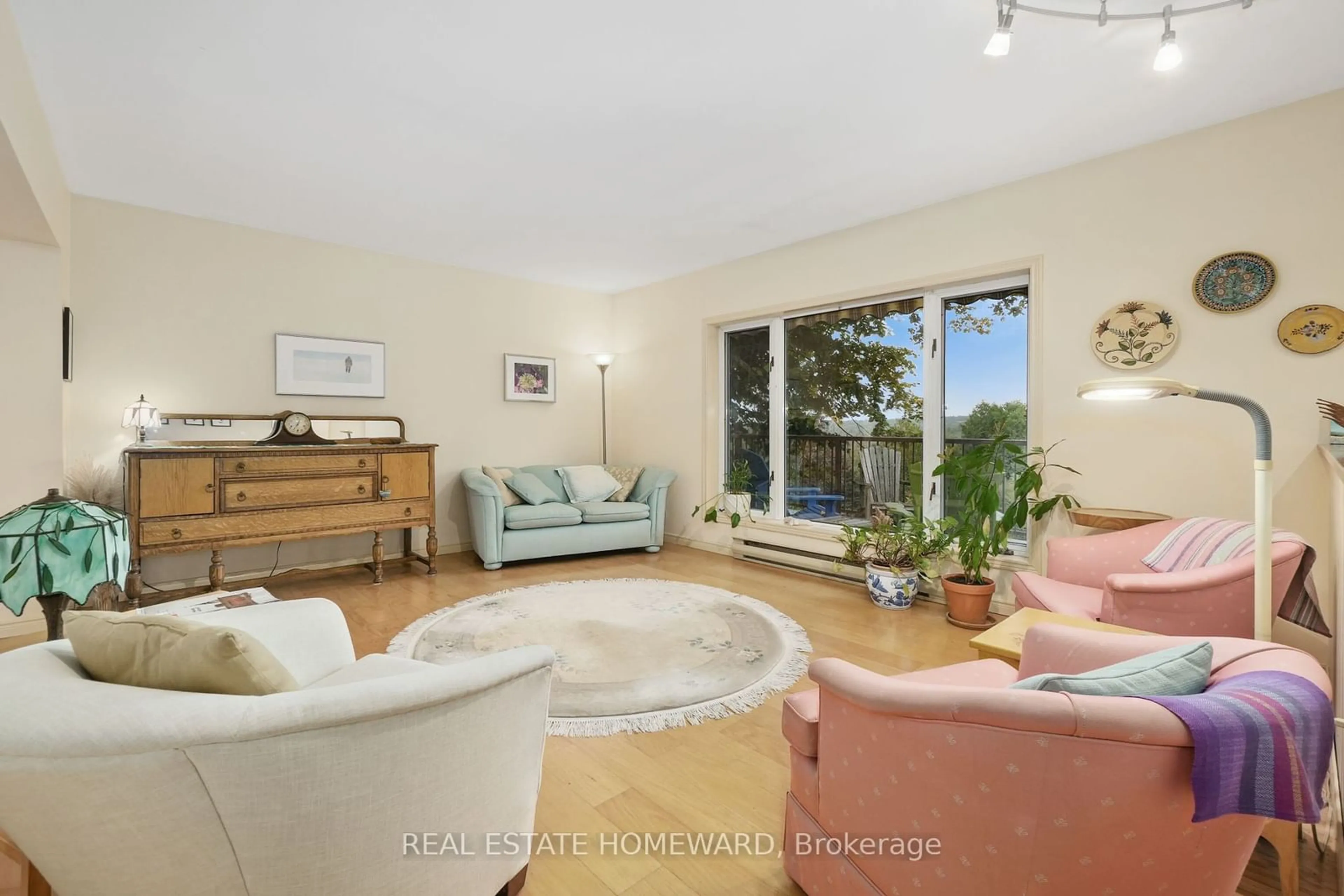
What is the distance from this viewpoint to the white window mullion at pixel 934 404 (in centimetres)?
393

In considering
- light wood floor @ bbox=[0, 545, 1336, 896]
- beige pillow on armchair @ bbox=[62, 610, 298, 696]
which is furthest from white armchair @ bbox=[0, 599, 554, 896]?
light wood floor @ bbox=[0, 545, 1336, 896]

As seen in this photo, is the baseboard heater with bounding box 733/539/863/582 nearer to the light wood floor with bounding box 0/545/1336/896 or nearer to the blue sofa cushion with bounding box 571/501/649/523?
the light wood floor with bounding box 0/545/1336/896

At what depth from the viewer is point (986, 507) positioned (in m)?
3.27

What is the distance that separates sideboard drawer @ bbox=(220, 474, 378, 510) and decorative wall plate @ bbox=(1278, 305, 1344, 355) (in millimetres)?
5137

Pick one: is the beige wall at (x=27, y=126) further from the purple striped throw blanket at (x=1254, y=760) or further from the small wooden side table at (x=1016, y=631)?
the small wooden side table at (x=1016, y=631)

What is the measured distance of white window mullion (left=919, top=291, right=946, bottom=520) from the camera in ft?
12.9

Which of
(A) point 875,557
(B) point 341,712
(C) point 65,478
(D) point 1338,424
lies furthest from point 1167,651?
(C) point 65,478

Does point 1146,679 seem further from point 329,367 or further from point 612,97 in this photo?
point 329,367

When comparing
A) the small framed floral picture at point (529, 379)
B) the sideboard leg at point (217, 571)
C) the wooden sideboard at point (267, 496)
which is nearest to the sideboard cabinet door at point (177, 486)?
the wooden sideboard at point (267, 496)

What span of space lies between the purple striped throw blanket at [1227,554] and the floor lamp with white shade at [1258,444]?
397 millimetres

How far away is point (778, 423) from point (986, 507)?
193 centimetres

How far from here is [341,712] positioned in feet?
2.94

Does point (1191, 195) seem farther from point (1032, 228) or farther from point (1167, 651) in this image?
point (1167, 651)

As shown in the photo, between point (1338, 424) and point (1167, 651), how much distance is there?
2195 millimetres
